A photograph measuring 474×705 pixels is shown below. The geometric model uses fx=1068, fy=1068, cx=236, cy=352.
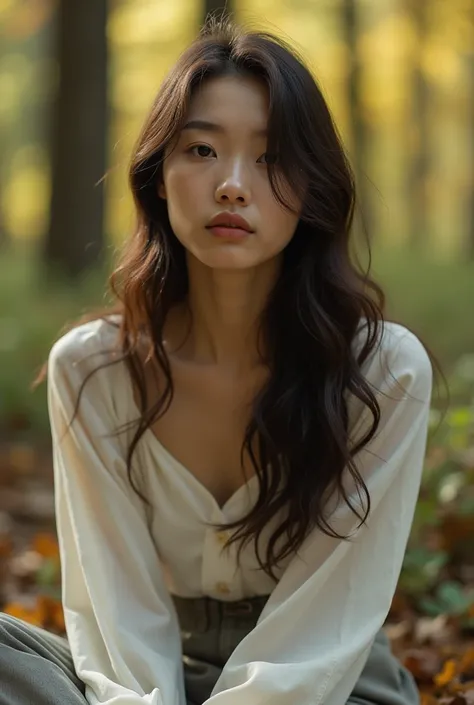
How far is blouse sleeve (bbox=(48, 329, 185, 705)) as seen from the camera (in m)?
2.40

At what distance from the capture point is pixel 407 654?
3.09 meters

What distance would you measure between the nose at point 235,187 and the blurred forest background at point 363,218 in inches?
15.5

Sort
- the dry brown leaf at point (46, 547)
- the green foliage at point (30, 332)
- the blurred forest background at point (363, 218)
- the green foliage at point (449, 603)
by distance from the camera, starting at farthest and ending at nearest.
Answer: the green foliage at point (30, 332) → the dry brown leaf at point (46, 547) → the blurred forest background at point (363, 218) → the green foliage at point (449, 603)

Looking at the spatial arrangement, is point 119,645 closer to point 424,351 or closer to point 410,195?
point 424,351

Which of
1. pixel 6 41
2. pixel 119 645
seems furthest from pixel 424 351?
pixel 6 41

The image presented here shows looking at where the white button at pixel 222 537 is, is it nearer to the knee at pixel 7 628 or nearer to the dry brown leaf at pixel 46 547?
the knee at pixel 7 628

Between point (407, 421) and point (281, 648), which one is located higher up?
point (407, 421)

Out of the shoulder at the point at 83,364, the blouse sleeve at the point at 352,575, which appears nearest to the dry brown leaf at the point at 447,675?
the blouse sleeve at the point at 352,575

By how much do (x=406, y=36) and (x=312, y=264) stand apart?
1546 centimetres

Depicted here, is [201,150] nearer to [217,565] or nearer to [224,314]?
[224,314]

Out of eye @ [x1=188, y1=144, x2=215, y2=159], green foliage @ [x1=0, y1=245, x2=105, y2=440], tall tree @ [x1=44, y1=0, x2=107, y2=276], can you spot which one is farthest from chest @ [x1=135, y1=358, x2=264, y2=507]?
tall tree @ [x1=44, y1=0, x2=107, y2=276]

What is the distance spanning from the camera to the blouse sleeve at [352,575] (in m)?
2.30

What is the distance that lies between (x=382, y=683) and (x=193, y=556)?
54 centimetres

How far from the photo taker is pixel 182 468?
256cm
